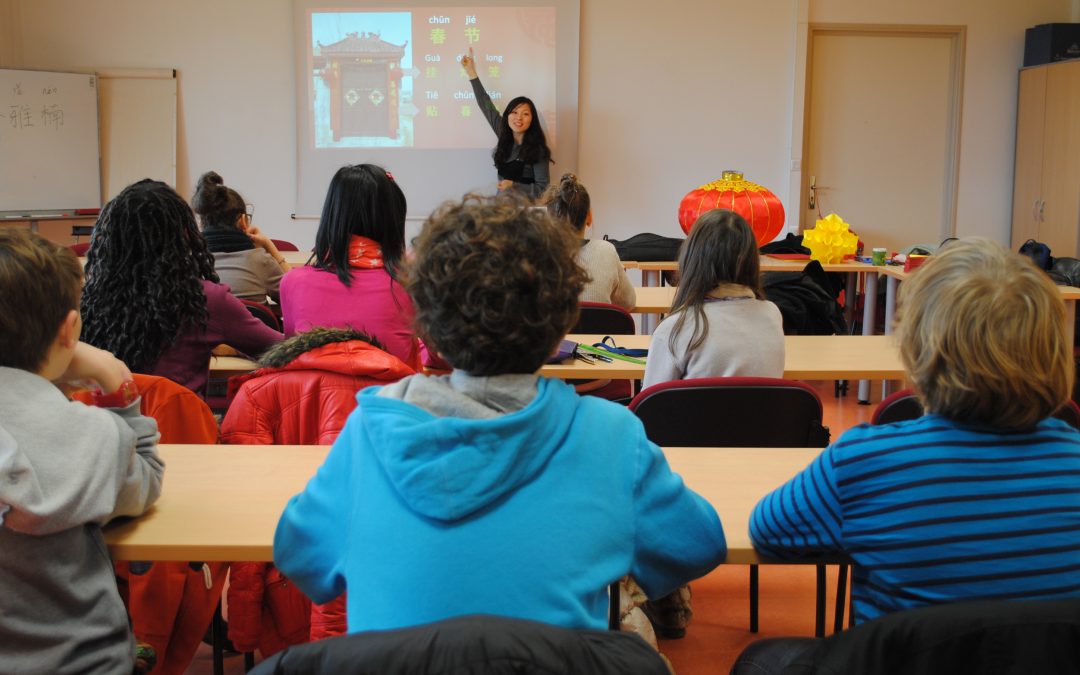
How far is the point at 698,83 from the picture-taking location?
7363 mm

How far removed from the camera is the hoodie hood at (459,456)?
1015mm

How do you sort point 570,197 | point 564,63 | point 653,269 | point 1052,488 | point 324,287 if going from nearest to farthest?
1. point 1052,488
2. point 324,287
3. point 570,197
4. point 653,269
5. point 564,63

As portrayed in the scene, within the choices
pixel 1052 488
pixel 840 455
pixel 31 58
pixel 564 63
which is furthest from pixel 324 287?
pixel 31 58

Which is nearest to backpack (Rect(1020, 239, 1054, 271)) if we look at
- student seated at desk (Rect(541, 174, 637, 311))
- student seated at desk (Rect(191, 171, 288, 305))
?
student seated at desk (Rect(541, 174, 637, 311))

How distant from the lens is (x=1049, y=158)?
7.14m

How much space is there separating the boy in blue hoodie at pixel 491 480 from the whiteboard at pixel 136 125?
676 cm

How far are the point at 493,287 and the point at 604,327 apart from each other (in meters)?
2.44

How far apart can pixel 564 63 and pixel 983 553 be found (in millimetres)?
6459

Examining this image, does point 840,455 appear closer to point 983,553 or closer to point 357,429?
point 983,553

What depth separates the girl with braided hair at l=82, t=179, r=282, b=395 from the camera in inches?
88.7

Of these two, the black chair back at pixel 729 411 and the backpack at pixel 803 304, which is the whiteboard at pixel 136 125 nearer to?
the backpack at pixel 803 304

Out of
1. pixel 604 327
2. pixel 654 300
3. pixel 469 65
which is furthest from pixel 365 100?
pixel 604 327

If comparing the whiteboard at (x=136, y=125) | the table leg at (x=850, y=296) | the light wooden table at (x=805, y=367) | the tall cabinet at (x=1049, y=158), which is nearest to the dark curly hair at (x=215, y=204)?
the light wooden table at (x=805, y=367)

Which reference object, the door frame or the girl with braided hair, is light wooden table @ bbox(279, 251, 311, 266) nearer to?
the girl with braided hair
